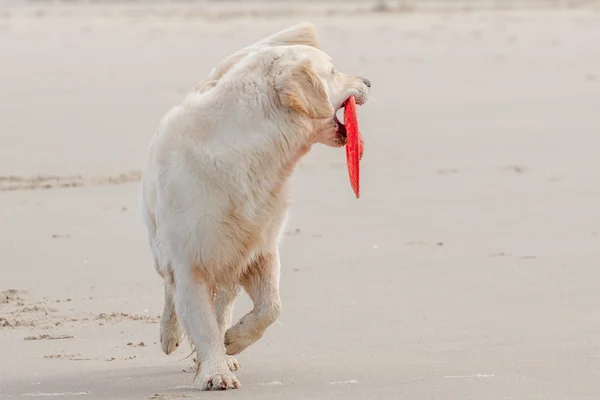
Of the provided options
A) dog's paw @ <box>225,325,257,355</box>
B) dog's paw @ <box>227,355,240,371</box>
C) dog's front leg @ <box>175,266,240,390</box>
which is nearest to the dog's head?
dog's front leg @ <box>175,266,240,390</box>

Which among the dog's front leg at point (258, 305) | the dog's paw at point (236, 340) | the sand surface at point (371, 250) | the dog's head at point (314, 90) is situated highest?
the dog's head at point (314, 90)

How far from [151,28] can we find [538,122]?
1750 cm

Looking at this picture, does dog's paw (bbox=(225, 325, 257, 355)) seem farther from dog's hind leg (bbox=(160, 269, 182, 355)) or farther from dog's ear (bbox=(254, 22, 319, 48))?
dog's ear (bbox=(254, 22, 319, 48))

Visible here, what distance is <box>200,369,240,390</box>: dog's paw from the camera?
5.39 metres

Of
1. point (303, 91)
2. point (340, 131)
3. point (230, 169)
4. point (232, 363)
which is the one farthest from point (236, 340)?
point (303, 91)

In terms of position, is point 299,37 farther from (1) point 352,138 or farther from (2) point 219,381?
(2) point 219,381

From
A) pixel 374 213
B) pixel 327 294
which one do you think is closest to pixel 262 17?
pixel 374 213

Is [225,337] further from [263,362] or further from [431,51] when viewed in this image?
[431,51]

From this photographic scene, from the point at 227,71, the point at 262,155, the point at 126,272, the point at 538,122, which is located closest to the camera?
the point at 262,155

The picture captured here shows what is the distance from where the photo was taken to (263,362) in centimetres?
591

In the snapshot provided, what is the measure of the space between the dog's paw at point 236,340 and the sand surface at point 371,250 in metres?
0.12

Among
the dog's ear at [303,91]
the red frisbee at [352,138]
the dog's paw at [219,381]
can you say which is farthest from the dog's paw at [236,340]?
the dog's ear at [303,91]

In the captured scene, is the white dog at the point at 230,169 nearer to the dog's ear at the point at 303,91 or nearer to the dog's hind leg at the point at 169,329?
the dog's ear at the point at 303,91

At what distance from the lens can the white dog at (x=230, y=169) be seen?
5387 mm
